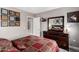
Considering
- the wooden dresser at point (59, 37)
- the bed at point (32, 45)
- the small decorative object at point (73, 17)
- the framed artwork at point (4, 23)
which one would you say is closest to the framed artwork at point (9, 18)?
the framed artwork at point (4, 23)

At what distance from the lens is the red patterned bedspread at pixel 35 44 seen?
99 centimetres

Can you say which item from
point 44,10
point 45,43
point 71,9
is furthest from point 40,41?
point 71,9

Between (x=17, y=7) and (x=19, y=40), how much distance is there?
36 centimetres

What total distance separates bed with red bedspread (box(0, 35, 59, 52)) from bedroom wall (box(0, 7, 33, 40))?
5cm

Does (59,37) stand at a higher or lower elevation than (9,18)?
lower

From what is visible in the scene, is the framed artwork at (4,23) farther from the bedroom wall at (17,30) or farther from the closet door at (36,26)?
the closet door at (36,26)

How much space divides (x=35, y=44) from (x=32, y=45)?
35mm

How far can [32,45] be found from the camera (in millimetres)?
1001

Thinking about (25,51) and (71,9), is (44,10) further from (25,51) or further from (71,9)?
(25,51)

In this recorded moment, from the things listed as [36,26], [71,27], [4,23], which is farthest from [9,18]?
[71,27]

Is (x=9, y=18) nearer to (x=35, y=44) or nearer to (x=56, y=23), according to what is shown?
(x=35, y=44)

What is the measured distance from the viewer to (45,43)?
3.33 feet
